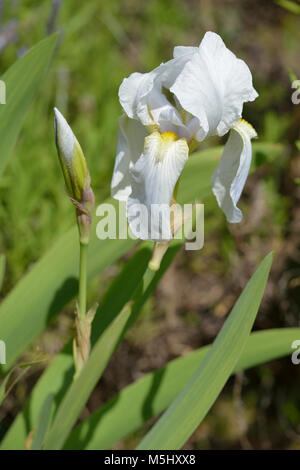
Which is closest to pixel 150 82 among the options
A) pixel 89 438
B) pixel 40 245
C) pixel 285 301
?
pixel 89 438

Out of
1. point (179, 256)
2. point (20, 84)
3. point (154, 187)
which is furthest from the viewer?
point (179, 256)

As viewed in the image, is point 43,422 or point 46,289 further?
point 46,289

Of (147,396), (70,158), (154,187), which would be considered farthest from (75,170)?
(147,396)

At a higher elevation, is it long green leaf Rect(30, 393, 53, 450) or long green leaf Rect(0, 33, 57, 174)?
long green leaf Rect(0, 33, 57, 174)

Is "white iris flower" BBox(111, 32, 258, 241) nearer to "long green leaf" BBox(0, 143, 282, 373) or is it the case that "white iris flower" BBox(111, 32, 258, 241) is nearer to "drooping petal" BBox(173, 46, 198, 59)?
"drooping petal" BBox(173, 46, 198, 59)

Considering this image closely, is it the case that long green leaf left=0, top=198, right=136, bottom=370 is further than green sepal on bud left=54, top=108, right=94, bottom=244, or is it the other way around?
long green leaf left=0, top=198, right=136, bottom=370

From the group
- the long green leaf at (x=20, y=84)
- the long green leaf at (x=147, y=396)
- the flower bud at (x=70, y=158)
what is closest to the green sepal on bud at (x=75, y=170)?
the flower bud at (x=70, y=158)

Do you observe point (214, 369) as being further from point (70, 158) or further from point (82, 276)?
point (70, 158)

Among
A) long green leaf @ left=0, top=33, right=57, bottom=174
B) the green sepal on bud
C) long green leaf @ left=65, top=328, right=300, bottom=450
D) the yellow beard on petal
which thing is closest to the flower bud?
the green sepal on bud

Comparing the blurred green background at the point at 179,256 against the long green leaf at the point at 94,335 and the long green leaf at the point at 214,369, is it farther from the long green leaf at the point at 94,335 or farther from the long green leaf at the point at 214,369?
the long green leaf at the point at 214,369
